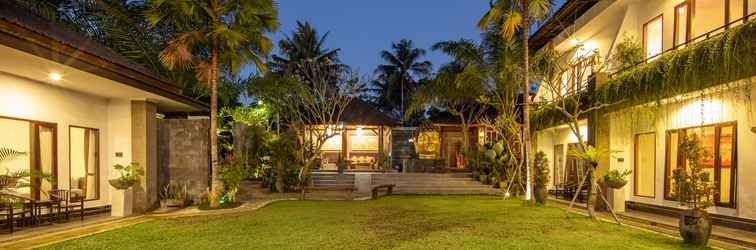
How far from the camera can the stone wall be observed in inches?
498

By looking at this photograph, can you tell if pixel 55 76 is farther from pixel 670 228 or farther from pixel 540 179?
pixel 540 179

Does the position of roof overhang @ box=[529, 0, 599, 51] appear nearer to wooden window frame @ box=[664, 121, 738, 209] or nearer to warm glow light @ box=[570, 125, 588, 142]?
warm glow light @ box=[570, 125, 588, 142]

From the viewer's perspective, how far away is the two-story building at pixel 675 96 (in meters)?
8.10

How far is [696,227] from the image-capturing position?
6.95 metres

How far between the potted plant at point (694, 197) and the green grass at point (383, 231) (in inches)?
10.1

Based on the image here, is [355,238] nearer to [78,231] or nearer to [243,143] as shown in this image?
[78,231]

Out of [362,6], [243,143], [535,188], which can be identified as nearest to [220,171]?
[243,143]

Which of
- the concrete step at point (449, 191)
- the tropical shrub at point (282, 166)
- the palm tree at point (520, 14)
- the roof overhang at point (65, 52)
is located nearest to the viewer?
the roof overhang at point (65, 52)

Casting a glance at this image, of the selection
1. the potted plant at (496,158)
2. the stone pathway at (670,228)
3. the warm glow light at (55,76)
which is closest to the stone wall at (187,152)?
the warm glow light at (55,76)

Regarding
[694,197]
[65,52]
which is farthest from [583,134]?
[65,52]

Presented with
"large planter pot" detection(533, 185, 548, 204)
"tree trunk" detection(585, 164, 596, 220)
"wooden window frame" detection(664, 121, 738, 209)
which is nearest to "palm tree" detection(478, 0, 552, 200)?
"large planter pot" detection(533, 185, 548, 204)

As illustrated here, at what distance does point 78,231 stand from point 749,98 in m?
12.0

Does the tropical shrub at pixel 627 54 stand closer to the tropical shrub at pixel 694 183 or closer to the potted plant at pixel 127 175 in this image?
the tropical shrub at pixel 694 183

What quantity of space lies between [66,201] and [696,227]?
11376mm
